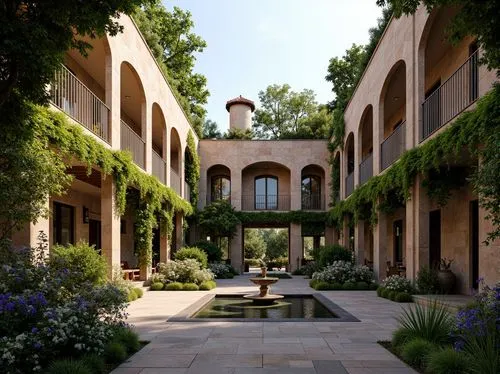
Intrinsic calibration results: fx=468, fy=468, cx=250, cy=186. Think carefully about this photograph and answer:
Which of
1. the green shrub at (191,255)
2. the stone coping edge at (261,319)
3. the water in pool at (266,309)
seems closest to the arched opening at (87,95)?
the stone coping edge at (261,319)

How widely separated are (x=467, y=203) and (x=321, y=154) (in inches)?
594

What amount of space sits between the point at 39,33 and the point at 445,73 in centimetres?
1189

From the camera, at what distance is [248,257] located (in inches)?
1601

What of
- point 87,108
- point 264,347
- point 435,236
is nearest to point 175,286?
point 87,108

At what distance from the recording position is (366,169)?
1784 cm

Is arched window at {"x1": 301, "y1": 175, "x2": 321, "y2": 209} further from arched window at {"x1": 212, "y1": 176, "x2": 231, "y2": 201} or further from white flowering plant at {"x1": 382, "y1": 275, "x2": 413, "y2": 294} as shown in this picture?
white flowering plant at {"x1": 382, "y1": 275, "x2": 413, "y2": 294}

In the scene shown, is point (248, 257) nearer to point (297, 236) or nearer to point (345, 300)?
point (297, 236)

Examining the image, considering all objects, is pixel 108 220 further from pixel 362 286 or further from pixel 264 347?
pixel 362 286

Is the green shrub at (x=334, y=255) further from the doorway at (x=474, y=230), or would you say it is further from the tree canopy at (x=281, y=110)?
the tree canopy at (x=281, y=110)

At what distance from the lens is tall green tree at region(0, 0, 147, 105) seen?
4.69 metres

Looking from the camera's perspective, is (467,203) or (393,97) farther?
(393,97)

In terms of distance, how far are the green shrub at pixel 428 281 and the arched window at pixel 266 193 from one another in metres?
16.5

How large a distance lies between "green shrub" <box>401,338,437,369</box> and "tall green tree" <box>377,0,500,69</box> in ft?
10.7

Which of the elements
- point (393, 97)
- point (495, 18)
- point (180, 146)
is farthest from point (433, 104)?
point (180, 146)
